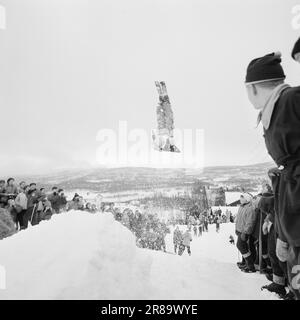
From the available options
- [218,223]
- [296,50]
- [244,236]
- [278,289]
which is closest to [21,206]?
[218,223]

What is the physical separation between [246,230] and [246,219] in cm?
7

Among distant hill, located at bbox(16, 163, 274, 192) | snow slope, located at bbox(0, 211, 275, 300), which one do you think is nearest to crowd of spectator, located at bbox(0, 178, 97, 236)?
distant hill, located at bbox(16, 163, 274, 192)

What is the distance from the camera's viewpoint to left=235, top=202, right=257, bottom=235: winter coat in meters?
2.02

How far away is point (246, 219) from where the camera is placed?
2.06 metres

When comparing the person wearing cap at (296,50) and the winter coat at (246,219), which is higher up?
the person wearing cap at (296,50)

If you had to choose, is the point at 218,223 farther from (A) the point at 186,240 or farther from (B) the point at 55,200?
(B) the point at 55,200

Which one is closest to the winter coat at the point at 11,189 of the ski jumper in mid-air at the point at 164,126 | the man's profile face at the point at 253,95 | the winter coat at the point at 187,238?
the ski jumper in mid-air at the point at 164,126

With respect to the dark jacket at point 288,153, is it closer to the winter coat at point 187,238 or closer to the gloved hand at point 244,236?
the gloved hand at point 244,236

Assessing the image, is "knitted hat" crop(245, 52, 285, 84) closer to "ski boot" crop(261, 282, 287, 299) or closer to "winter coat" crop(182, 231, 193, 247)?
"ski boot" crop(261, 282, 287, 299)

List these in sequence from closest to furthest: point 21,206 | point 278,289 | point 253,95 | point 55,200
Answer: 1. point 253,95
2. point 278,289
3. point 21,206
4. point 55,200

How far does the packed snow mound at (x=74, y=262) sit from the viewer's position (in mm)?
964

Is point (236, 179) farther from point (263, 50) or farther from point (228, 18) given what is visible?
point (228, 18)

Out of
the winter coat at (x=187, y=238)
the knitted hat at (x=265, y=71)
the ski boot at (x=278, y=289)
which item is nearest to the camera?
the knitted hat at (x=265, y=71)

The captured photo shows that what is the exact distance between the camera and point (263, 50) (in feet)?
8.35
